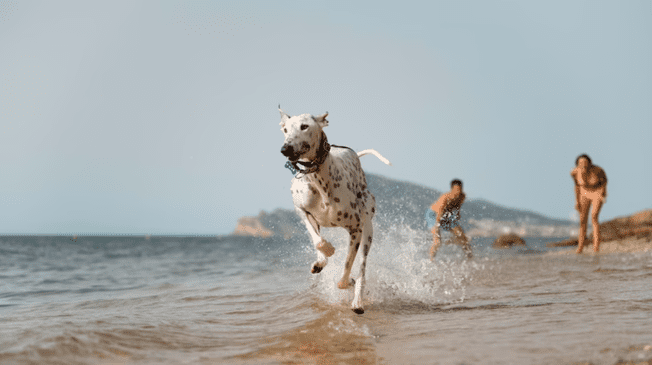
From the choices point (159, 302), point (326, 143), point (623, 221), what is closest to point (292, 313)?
point (326, 143)

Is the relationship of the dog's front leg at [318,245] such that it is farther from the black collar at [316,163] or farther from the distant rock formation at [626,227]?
the distant rock formation at [626,227]

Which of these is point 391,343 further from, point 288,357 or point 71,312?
point 71,312

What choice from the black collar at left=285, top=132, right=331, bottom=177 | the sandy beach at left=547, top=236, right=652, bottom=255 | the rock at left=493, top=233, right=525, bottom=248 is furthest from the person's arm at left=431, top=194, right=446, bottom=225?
the rock at left=493, top=233, right=525, bottom=248

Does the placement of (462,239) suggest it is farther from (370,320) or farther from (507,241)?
(507,241)

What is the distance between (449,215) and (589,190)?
430 cm

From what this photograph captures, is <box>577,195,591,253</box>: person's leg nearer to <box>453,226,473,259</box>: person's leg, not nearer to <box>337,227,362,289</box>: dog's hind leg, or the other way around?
<box>453,226,473,259</box>: person's leg

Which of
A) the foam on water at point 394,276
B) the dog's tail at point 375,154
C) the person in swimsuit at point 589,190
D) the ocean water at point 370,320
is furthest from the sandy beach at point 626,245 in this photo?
the dog's tail at point 375,154

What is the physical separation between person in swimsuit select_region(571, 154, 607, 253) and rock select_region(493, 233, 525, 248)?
10.1 metres

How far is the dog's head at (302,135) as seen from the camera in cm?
399

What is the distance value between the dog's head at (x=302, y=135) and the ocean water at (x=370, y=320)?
1672mm

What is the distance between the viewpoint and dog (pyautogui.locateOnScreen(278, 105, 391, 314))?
4188 mm

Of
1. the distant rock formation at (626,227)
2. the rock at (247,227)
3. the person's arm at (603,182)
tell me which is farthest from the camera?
the rock at (247,227)

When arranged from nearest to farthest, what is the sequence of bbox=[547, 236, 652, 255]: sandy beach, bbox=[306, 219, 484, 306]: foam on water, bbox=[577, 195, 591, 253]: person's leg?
bbox=[306, 219, 484, 306]: foam on water
bbox=[577, 195, 591, 253]: person's leg
bbox=[547, 236, 652, 255]: sandy beach

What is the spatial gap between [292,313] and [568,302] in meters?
3.25
